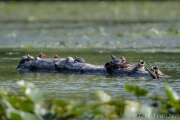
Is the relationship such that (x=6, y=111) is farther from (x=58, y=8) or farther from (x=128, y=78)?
(x=58, y=8)

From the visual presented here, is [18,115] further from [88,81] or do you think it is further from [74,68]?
[74,68]

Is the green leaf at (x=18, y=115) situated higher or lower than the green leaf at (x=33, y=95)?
lower

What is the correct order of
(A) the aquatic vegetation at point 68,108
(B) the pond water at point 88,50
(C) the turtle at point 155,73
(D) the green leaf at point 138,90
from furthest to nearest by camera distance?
(C) the turtle at point 155,73, (B) the pond water at point 88,50, (D) the green leaf at point 138,90, (A) the aquatic vegetation at point 68,108

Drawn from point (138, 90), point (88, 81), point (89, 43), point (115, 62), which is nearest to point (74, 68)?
point (115, 62)

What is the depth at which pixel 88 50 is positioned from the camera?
1569 cm

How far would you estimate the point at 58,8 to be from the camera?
3497cm

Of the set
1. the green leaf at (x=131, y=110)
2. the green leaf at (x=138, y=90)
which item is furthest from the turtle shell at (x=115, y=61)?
the green leaf at (x=131, y=110)

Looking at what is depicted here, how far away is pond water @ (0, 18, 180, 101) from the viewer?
30.1 feet

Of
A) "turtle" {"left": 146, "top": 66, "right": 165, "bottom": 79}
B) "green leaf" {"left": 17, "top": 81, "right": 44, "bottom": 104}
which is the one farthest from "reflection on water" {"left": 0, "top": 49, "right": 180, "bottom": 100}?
"green leaf" {"left": 17, "top": 81, "right": 44, "bottom": 104}

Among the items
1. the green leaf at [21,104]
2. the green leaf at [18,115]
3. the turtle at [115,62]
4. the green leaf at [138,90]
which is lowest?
the green leaf at [18,115]

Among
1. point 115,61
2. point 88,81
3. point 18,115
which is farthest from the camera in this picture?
point 115,61

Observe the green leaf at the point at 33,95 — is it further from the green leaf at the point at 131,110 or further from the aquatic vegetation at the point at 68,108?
the green leaf at the point at 131,110

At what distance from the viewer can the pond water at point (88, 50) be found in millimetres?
9164

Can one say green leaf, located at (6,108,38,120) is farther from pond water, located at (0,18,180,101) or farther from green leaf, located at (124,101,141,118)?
pond water, located at (0,18,180,101)
